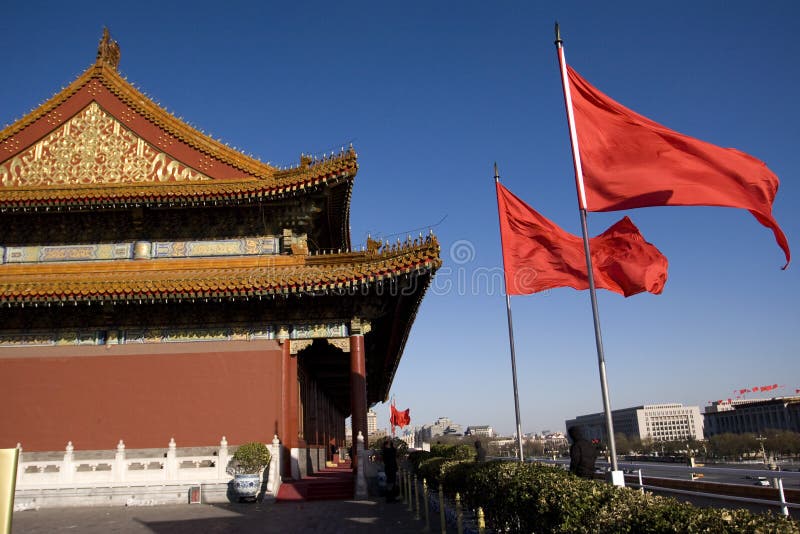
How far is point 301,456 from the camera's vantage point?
59.5 feet

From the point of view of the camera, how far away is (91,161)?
19.6 meters

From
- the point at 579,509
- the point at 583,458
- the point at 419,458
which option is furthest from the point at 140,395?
the point at 579,509

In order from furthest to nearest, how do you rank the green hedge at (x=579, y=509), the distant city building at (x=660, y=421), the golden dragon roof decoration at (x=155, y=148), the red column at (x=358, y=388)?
the distant city building at (x=660, y=421), the golden dragon roof decoration at (x=155, y=148), the red column at (x=358, y=388), the green hedge at (x=579, y=509)

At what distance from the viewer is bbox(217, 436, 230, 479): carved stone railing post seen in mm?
14750

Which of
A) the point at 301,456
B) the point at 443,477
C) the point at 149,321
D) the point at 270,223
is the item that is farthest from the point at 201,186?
the point at 443,477

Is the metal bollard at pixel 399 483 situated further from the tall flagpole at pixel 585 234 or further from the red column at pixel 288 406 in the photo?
the tall flagpole at pixel 585 234

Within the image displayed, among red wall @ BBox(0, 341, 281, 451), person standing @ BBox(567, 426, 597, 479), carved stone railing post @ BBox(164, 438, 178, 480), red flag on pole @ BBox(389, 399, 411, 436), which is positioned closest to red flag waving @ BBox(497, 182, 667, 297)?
person standing @ BBox(567, 426, 597, 479)

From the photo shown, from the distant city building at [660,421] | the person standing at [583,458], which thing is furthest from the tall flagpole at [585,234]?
the distant city building at [660,421]

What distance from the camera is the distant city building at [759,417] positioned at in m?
102

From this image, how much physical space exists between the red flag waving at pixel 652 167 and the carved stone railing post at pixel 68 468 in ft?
44.2

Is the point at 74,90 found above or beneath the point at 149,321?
above

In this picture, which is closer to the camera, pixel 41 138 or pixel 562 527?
pixel 562 527

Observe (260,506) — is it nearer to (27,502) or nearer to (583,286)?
(27,502)

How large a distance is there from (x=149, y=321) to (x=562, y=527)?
14.1 m
